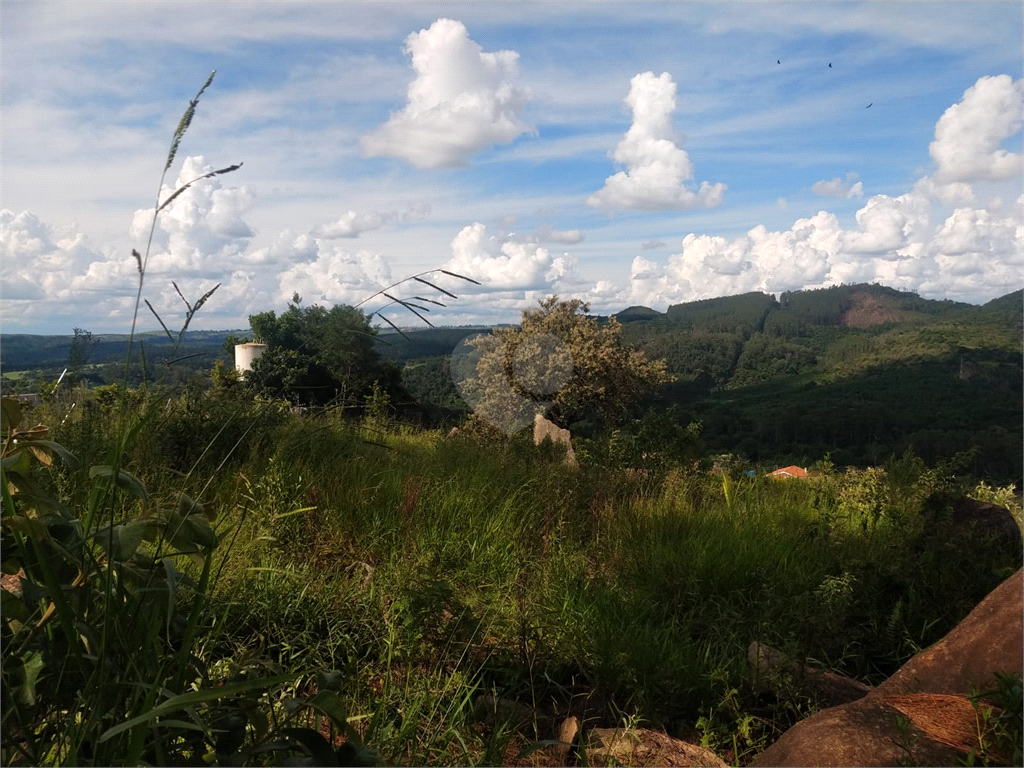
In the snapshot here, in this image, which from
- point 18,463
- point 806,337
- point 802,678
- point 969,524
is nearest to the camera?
point 18,463

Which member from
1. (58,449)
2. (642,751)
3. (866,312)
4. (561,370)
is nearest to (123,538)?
(58,449)

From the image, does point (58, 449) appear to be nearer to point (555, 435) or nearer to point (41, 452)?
point (41, 452)

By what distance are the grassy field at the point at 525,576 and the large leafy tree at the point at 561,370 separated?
41.4ft

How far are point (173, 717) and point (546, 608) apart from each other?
2.07 metres

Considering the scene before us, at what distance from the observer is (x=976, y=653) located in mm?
2852

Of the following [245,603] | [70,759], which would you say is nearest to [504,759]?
[245,603]

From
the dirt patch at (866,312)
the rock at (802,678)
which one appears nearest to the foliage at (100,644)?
the rock at (802,678)

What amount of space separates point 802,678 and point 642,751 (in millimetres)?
1050

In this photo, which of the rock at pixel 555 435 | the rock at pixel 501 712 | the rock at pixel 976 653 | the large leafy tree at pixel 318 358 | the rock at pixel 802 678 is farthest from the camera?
the rock at pixel 555 435

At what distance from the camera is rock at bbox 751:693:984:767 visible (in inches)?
84.9

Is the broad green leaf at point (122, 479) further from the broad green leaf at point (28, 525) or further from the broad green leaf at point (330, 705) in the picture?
the broad green leaf at point (330, 705)

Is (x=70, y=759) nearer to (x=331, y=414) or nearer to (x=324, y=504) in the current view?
(x=324, y=504)

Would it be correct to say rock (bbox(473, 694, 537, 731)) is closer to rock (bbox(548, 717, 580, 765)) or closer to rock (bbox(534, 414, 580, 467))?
rock (bbox(548, 717, 580, 765))

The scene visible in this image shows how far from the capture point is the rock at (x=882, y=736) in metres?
2.16
